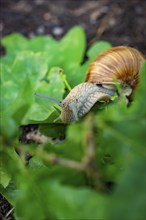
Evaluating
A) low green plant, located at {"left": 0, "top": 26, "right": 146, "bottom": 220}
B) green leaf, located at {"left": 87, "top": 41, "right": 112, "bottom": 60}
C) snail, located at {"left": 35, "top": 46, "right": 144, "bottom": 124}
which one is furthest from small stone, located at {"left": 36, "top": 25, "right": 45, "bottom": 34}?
low green plant, located at {"left": 0, "top": 26, "right": 146, "bottom": 220}

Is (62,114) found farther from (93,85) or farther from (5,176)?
(5,176)

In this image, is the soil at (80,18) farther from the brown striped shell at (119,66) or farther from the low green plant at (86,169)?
the low green plant at (86,169)

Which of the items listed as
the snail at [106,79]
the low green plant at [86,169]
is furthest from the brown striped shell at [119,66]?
the low green plant at [86,169]

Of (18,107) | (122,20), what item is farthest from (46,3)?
(18,107)

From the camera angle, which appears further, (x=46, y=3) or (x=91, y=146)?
(x=46, y=3)

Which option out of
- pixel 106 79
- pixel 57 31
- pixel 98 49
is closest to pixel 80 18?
pixel 57 31

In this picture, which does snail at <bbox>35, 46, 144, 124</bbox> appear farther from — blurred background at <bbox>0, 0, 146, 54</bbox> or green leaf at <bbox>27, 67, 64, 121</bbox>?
blurred background at <bbox>0, 0, 146, 54</bbox>
